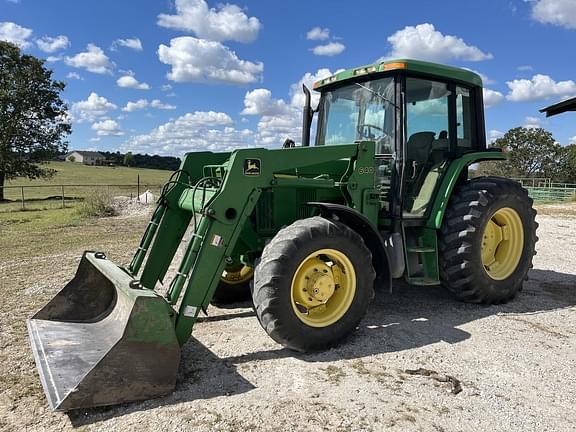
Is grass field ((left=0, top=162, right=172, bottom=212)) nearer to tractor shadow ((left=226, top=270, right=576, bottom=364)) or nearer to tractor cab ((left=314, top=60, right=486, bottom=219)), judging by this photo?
tractor cab ((left=314, top=60, right=486, bottom=219))

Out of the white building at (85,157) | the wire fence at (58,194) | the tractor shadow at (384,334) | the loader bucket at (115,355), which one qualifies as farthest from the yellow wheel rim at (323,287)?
the white building at (85,157)

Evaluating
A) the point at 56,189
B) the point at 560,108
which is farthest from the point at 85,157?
the point at 560,108

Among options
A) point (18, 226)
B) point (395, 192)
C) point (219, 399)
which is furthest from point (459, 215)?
point (18, 226)

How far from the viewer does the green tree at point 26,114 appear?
2800 cm

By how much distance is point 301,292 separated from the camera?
4.23 meters

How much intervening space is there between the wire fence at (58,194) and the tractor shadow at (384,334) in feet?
54.4

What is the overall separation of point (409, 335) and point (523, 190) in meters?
2.50

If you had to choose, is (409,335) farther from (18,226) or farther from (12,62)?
(12,62)

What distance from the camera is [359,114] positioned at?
5.72 m

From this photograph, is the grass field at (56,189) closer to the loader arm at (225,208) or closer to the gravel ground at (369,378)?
the loader arm at (225,208)

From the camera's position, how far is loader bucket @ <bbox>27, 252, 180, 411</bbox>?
3.16 m

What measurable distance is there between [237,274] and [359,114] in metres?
2.36

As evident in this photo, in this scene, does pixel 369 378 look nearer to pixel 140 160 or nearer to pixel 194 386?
pixel 194 386

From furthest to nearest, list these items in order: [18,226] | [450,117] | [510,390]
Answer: [18,226] → [450,117] → [510,390]
